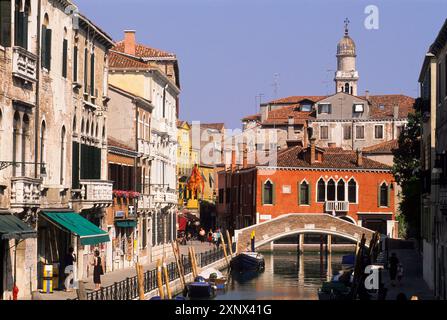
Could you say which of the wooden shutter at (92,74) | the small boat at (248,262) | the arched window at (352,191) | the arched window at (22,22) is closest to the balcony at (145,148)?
the small boat at (248,262)

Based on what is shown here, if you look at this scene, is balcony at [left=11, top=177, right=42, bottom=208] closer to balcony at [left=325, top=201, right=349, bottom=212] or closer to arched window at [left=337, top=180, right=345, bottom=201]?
balcony at [left=325, top=201, right=349, bottom=212]

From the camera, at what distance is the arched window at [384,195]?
55188 millimetres

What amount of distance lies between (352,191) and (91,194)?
30037 millimetres

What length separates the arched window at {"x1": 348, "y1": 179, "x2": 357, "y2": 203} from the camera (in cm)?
5541

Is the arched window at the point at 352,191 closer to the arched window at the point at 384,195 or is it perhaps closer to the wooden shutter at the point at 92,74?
the arched window at the point at 384,195

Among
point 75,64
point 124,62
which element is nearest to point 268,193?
→ point 124,62

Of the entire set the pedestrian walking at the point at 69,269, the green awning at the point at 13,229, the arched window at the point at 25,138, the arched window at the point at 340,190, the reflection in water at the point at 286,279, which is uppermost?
the arched window at the point at 25,138

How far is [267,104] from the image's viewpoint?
8181 centimetres

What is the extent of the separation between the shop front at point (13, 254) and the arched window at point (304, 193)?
34247 mm

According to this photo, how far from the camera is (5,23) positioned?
19094 mm

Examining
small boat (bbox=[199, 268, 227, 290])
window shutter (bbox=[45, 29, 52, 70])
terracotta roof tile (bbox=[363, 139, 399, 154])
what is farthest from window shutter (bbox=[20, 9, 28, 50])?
terracotta roof tile (bbox=[363, 139, 399, 154])

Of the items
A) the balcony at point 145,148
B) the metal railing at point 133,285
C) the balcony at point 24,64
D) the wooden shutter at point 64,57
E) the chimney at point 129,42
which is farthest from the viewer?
the chimney at point 129,42

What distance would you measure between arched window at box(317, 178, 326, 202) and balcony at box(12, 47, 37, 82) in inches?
1375

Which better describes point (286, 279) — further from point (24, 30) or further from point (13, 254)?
point (24, 30)
